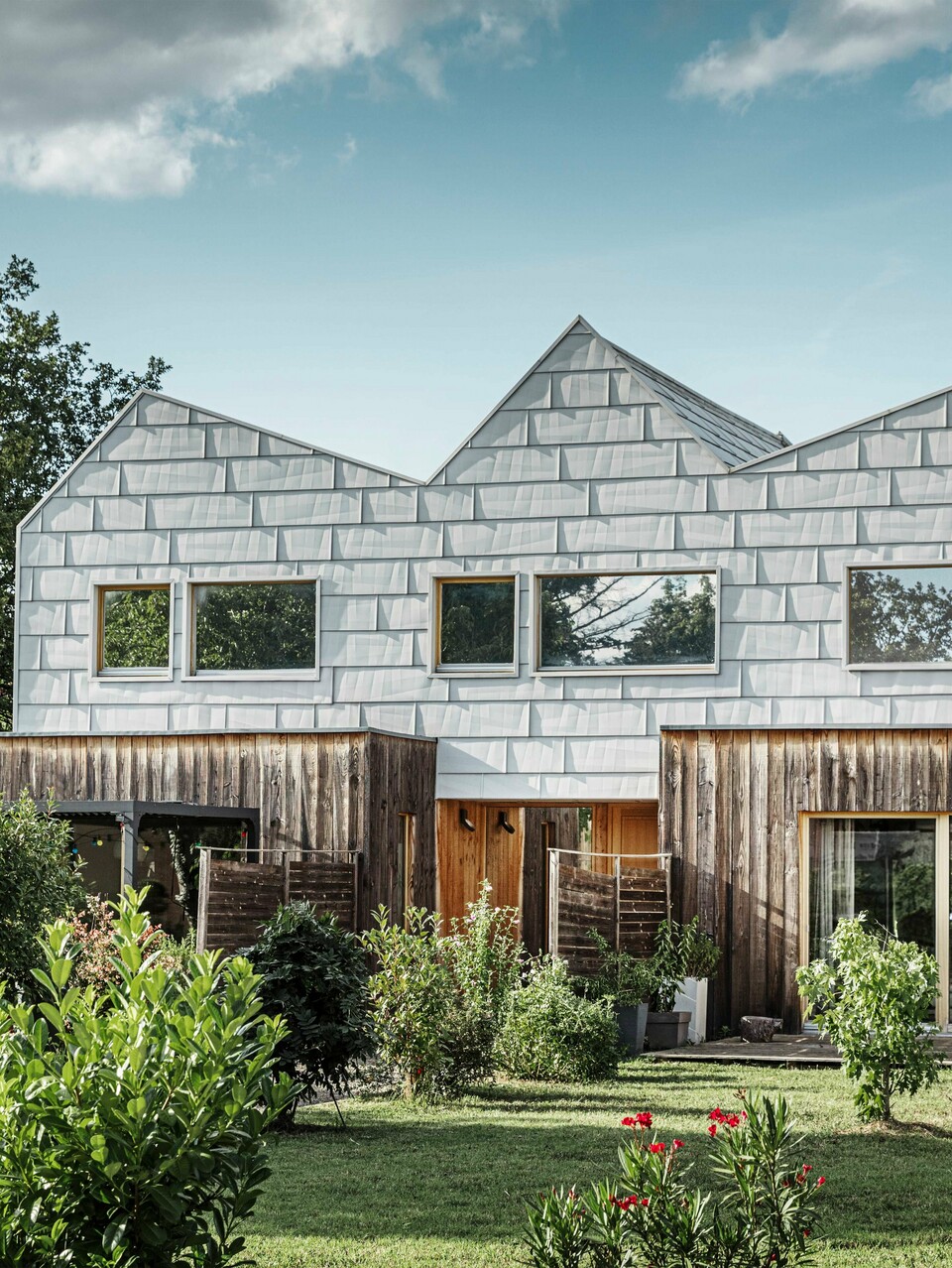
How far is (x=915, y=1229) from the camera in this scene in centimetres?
717

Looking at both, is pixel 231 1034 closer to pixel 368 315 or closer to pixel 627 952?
pixel 627 952

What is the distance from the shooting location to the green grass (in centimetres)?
677

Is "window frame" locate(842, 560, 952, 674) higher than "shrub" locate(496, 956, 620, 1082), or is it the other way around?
"window frame" locate(842, 560, 952, 674)

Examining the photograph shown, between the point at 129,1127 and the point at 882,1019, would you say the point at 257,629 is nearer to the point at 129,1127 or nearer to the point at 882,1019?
Answer: the point at 882,1019

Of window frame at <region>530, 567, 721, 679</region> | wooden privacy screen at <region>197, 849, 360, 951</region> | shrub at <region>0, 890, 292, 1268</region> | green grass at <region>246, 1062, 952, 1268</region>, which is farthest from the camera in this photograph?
window frame at <region>530, 567, 721, 679</region>

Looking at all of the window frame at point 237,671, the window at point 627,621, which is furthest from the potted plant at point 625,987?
the window frame at point 237,671

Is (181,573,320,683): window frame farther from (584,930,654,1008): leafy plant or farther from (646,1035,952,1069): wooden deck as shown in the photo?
(646,1035,952,1069): wooden deck

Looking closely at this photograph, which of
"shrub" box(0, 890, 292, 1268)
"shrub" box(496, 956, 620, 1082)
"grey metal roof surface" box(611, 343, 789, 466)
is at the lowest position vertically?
"shrub" box(496, 956, 620, 1082)

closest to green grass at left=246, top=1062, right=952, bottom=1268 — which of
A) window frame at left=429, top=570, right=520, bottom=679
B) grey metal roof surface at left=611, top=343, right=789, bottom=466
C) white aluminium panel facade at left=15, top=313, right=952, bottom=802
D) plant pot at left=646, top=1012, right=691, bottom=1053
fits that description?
plant pot at left=646, top=1012, right=691, bottom=1053

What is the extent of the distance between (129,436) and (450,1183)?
13002 millimetres

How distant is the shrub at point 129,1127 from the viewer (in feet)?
13.7

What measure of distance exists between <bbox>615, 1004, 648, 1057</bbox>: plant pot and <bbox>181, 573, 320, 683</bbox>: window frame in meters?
5.79

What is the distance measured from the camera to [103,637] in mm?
19156

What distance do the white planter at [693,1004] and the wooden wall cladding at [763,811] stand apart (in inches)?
13.2
